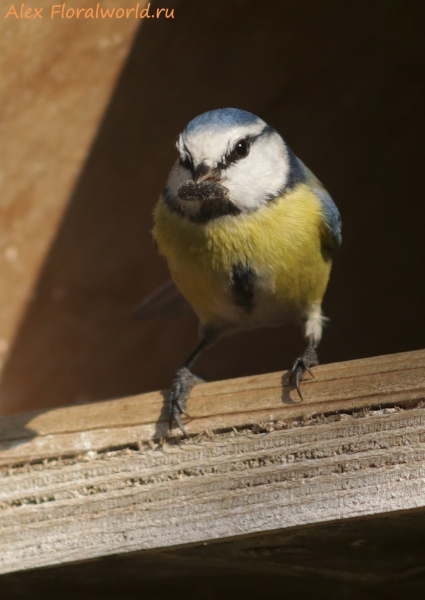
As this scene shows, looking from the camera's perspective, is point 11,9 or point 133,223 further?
point 133,223

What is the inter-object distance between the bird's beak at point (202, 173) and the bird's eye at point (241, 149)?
97 mm

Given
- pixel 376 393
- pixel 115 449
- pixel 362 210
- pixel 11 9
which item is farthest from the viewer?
pixel 362 210

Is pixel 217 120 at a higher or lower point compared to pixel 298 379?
higher

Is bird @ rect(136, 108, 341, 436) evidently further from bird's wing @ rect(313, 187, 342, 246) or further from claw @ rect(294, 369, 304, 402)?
claw @ rect(294, 369, 304, 402)

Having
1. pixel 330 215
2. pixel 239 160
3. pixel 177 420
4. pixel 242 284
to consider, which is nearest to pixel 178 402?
pixel 177 420

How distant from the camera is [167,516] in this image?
1119 millimetres

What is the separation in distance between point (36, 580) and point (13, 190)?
1.19 m

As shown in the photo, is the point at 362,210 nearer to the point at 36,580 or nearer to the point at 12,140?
the point at 12,140

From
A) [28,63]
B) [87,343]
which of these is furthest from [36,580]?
[28,63]

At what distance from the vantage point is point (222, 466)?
3.70 feet

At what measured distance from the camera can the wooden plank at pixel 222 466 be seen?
1.05 meters

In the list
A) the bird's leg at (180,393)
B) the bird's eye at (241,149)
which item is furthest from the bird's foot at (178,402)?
the bird's eye at (241,149)

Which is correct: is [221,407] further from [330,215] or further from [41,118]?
[41,118]

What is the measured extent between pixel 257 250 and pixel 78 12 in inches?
35.8
